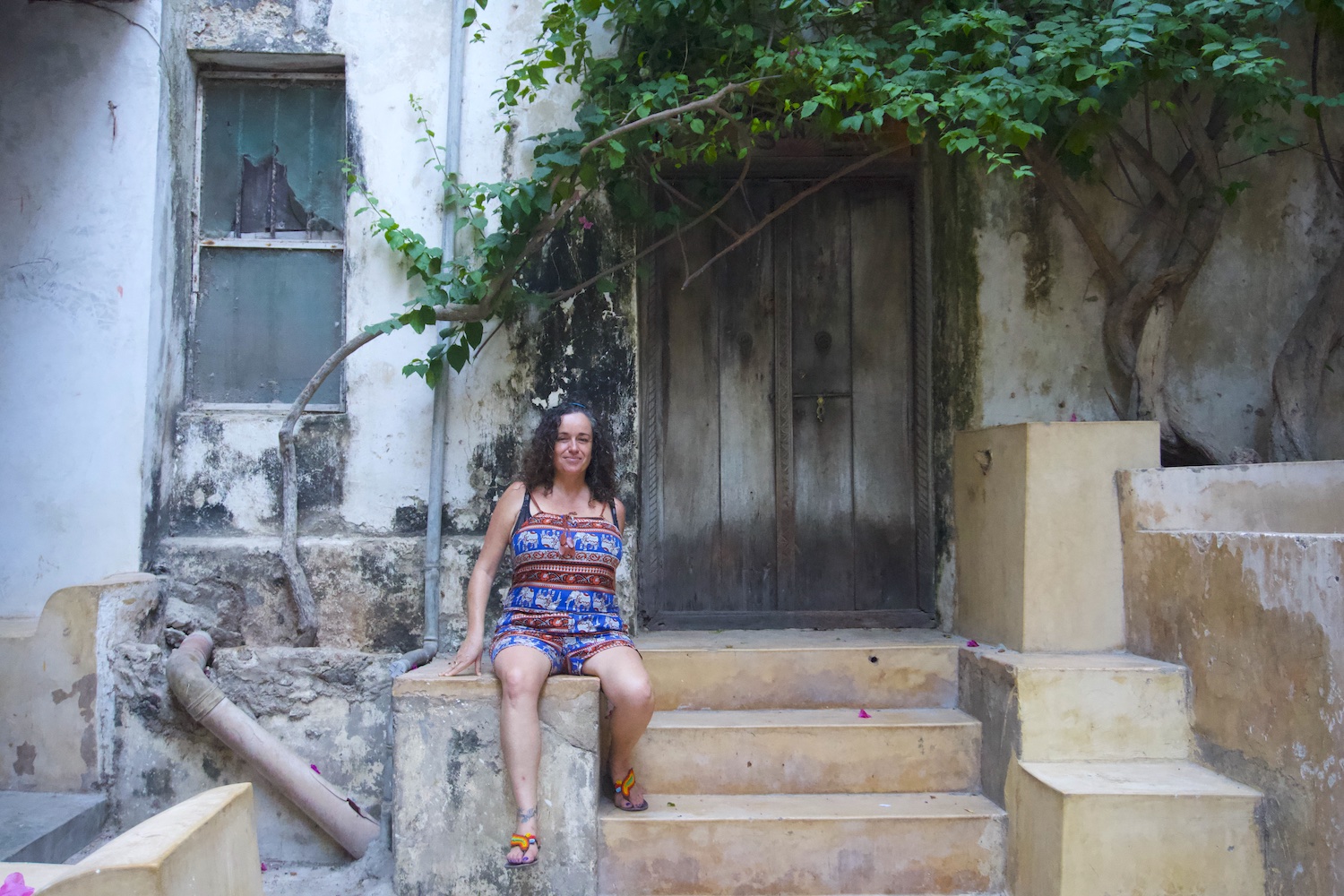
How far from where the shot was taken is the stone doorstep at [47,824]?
3.04m

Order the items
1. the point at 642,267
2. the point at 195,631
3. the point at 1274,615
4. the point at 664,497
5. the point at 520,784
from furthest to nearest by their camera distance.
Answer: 1. the point at 664,497
2. the point at 642,267
3. the point at 195,631
4. the point at 520,784
5. the point at 1274,615

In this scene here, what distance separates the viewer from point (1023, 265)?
4105 mm

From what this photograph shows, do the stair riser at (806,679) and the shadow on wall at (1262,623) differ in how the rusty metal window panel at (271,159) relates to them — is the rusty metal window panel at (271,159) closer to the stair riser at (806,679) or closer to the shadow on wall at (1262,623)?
the stair riser at (806,679)

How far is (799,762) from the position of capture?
3363 mm

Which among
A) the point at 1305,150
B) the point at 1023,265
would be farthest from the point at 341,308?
the point at 1305,150

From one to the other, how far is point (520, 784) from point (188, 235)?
273cm

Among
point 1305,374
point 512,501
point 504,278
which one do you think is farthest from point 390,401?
point 1305,374

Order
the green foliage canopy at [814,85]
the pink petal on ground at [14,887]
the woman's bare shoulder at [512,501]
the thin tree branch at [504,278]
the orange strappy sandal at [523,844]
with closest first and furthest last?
the pink petal on ground at [14,887] → the orange strappy sandal at [523,844] → the green foliage canopy at [814,85] → the woman's bare shoulder at [512,501] → the thin tree branch at [504,278]

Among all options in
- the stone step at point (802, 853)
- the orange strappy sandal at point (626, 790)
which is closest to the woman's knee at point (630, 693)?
the orange strappy sandal at point (626, 790)

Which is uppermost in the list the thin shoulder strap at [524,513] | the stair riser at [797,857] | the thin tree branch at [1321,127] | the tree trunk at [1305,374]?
the thin tree branch at [1321,127]

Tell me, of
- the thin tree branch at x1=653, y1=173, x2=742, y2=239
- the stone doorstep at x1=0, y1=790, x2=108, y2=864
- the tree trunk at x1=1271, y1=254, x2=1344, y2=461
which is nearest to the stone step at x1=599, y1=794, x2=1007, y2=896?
the stone doorstep at x1=0, y1=790, x2=108, y2=864

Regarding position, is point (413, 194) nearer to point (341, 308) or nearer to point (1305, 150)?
point (341, 308)

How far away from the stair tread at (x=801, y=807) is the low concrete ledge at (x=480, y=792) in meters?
0.17

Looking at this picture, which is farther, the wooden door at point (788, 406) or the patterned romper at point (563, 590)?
the wooden door at point (788, 406)
